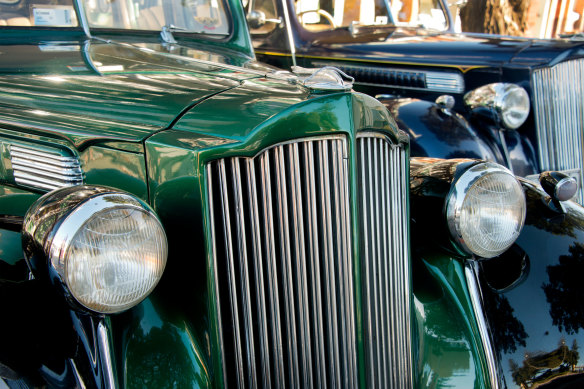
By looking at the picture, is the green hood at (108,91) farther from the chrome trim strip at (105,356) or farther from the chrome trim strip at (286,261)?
the chrome trim strip at (105,356)

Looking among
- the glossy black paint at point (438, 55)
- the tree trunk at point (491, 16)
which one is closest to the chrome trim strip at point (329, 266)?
the glossy black paint at point (438, 55)

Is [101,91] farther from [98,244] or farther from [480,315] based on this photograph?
[480,315]

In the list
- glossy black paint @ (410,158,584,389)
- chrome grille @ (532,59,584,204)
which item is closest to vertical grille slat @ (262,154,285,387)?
glossy black paint @ (410,158,584,389)

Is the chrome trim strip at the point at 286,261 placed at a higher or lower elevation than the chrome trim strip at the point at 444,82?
lower

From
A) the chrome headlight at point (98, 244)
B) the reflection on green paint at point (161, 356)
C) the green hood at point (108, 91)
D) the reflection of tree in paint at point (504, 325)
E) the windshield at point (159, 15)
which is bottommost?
the reflection of tree in paint at point (504, 325)

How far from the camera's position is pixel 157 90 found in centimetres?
184

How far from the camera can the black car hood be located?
13.5 feet

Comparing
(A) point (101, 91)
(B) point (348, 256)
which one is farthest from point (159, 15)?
(B) point (348, 256)

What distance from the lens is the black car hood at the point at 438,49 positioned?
13.5 ft

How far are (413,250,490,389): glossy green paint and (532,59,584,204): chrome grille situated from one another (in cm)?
229

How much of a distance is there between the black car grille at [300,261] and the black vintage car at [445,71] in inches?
77.1

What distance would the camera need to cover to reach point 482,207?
1.91 metres

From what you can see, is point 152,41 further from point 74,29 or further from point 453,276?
point 453,276

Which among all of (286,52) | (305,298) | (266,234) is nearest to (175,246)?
(266,234)
